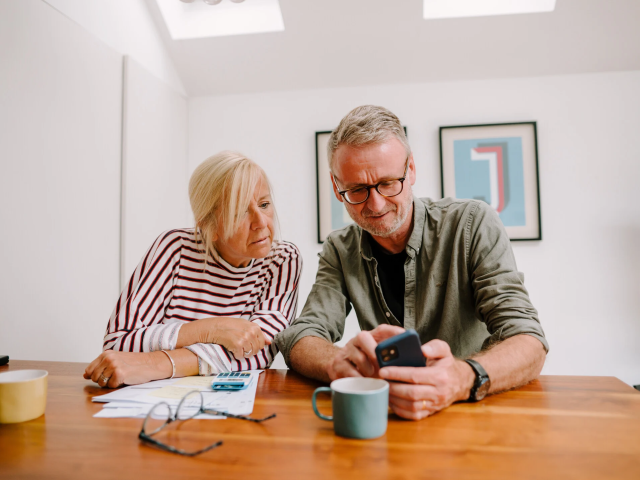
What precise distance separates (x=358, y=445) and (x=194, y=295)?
2.92 feet

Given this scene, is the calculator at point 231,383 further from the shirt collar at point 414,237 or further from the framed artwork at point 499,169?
the framed artwork at point 499,169

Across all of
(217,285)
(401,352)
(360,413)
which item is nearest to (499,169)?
(217,285)

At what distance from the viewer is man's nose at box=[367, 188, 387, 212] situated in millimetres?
1300

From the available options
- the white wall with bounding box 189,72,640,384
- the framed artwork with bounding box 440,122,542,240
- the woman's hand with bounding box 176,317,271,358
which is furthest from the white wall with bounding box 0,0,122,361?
the framed artwork with bounding box 440,122,542,240

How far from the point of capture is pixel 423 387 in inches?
31.9

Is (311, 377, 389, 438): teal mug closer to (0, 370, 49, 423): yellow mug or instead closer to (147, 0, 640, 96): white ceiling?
(0, 370, 49, 423): yellow mug

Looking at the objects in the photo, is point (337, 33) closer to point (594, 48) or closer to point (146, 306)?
point (594, 48)

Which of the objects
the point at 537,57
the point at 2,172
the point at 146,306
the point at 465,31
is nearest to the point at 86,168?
→ the point at 2,172

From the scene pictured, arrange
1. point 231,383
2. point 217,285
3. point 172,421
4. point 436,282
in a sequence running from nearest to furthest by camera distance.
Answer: point 172,421, point 231,383, point 436,282, point 217,285

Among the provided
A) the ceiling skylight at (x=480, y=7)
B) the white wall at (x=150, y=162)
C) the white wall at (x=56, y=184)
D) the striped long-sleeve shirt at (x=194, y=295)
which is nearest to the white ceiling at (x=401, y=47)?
the ceiling skylight at (x=480, y=7)

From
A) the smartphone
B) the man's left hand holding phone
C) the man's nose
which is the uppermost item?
the man's nose

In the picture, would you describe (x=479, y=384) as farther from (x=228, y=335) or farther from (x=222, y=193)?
(x=222, y=193)

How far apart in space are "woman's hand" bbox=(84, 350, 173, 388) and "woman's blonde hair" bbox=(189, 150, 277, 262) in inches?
16.3

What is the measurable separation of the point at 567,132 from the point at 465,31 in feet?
2.76
